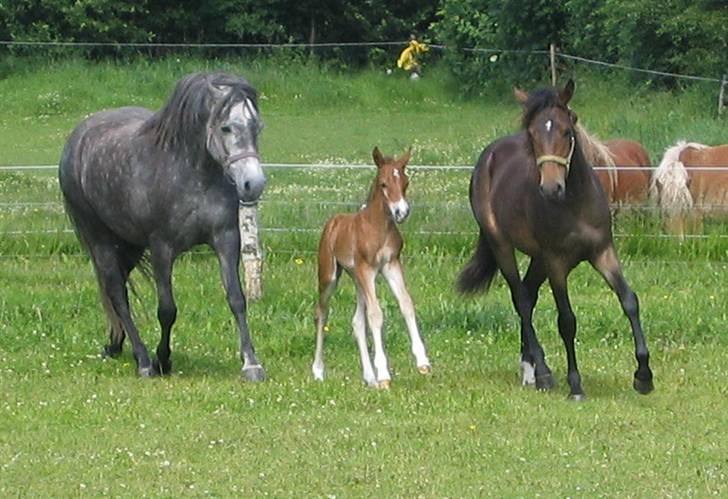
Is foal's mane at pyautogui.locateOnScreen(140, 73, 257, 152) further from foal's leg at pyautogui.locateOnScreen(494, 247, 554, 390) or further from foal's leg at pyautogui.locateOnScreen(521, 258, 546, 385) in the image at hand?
foal's leg at pyautogui.locateOnScreen(521, 258, 546, 385)

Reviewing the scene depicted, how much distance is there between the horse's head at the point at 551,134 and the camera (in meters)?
9.58

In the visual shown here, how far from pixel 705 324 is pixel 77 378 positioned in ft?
15.1

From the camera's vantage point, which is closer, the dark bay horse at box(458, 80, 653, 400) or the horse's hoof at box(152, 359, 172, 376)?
the dark bay horse at box(458, 80, 653, 400)

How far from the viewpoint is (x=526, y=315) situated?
35.4 feet

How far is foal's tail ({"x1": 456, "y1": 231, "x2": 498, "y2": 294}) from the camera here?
11.5m

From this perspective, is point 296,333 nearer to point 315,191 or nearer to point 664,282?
point 664,282

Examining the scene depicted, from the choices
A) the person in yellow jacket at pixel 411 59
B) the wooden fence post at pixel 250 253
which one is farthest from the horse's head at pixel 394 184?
the person in yellow jacket at pixel 411 59

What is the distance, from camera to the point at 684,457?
838 cm

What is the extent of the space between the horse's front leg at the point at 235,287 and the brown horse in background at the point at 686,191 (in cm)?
597

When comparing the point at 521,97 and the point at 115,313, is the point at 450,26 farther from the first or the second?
the point at 521,97

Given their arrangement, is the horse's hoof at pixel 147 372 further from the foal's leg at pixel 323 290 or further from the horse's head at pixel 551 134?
the horse's head at pixel 551 134

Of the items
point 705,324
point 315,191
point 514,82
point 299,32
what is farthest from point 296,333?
point 299,32

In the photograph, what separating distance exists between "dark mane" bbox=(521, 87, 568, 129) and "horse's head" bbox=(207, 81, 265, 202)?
5.40 ft

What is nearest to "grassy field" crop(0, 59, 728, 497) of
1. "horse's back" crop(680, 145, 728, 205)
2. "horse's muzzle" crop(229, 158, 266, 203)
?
"horse's back" crop(680, 145, 728, 205)
